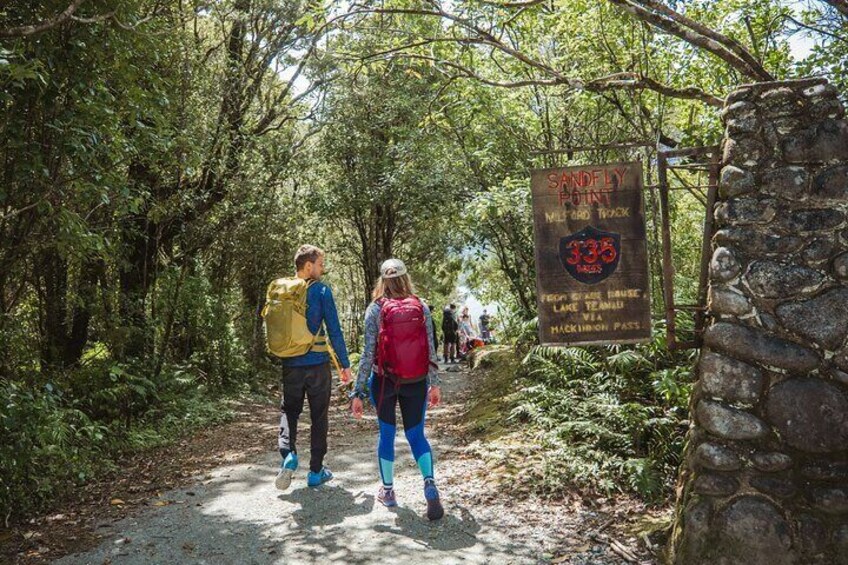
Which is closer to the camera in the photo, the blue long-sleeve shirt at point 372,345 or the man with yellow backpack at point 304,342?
the blue long-sleeve shirt at point 372,345

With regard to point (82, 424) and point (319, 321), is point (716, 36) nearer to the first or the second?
point (319, 321)

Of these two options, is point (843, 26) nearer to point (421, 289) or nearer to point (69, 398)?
point (69, 398)

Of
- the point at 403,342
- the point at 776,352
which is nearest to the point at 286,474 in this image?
the point at 403,342

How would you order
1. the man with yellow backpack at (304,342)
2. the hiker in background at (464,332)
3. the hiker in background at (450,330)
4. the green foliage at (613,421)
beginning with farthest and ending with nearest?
the hiker in background at (464,332) < the hiker in background at (450,330) < the man with yellow backpack at (304,342) < the green foliage at (613,421)

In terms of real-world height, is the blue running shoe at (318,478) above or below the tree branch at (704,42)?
Answer: below

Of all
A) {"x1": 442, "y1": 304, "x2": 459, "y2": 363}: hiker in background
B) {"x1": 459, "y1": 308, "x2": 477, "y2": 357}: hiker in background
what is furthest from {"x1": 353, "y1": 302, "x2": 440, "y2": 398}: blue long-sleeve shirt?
{"x1": 459, "y1": 308, "x2": 477, "y2": 357}: hiker in background

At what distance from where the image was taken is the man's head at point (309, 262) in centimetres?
615

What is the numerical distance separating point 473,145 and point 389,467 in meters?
7.68

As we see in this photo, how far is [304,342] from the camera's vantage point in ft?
19.7

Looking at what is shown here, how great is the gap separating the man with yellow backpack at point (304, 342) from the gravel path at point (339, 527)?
22.5 inches

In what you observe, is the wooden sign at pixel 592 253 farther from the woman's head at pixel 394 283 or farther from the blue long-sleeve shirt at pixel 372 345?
the woman's head at pixel 394 283

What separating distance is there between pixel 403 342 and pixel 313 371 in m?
1.26

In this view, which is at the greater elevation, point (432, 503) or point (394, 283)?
point (394, 283)

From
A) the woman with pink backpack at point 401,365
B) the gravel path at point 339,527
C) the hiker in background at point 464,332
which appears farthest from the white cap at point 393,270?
the hiker in background at point 464,332
